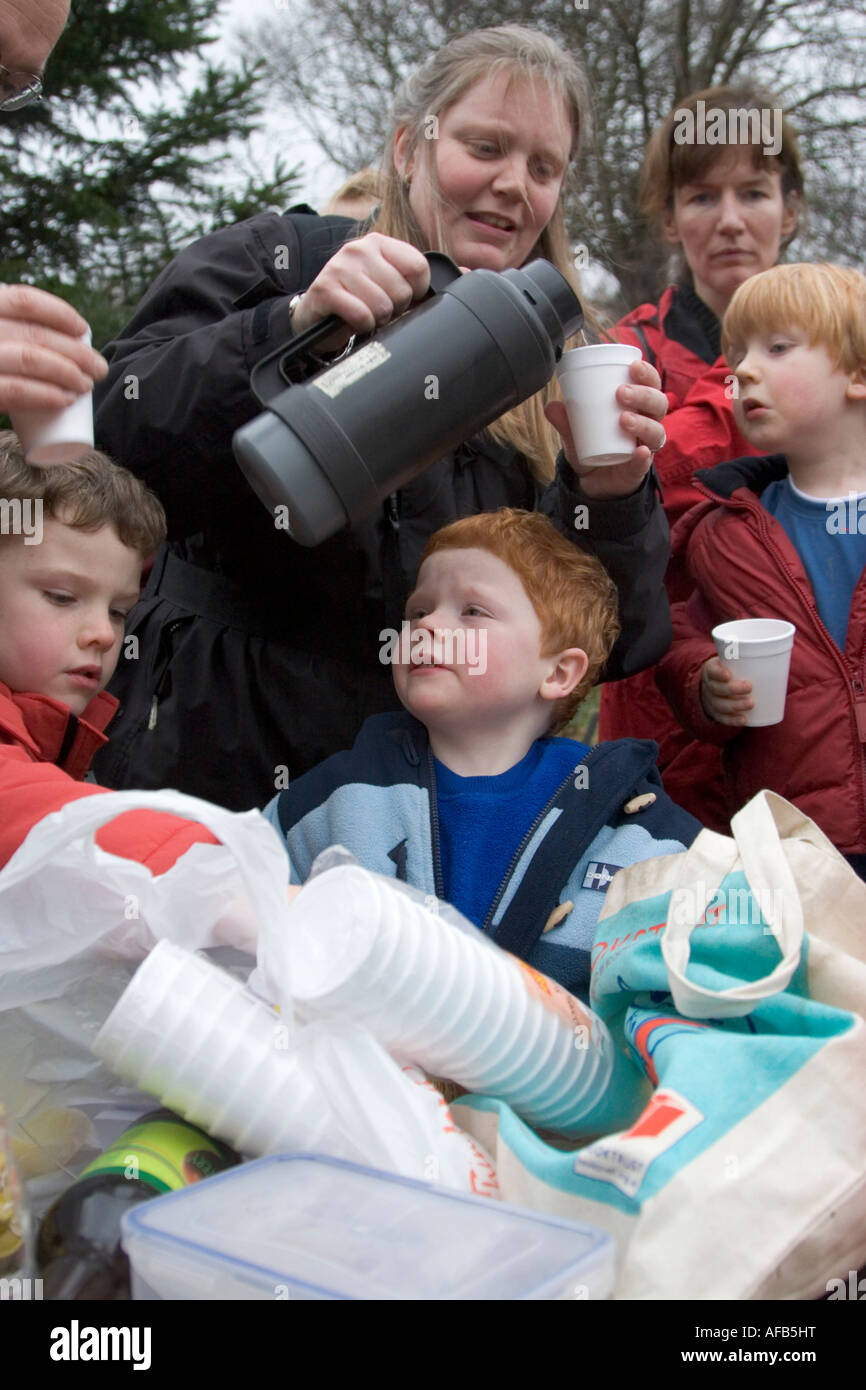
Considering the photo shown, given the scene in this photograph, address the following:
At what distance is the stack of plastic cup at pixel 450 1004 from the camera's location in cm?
104

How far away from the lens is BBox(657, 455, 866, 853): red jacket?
1.99 metres

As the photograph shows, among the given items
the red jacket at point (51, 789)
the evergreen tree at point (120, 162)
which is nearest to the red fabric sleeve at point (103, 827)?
the red jacket at point (51, 789)

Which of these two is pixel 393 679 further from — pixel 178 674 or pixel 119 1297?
pixel 119 1297

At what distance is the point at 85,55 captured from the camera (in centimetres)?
657

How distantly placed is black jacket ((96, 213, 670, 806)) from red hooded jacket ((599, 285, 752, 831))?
39cm

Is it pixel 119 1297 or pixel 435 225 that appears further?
pixel 435 225

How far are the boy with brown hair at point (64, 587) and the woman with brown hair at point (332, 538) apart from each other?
0.10 metres

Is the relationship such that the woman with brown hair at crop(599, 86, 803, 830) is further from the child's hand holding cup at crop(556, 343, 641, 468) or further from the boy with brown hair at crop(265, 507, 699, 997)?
the child's hand holding cup at crop(556, 343, 641, 468)

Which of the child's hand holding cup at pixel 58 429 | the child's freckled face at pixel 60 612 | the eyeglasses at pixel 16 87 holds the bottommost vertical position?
the child's freckled face at pixel 60 612

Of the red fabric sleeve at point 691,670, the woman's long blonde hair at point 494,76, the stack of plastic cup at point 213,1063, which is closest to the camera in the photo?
the stack of plastic cup at point 213,1063

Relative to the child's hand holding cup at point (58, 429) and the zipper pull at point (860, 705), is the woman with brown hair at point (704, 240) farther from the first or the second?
the child's hand holding cup at point (58, 429)

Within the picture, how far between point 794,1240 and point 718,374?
1.88 meters

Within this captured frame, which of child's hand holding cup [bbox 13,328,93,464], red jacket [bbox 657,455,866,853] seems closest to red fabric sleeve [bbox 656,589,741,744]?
red jacket [bbox 657,455,866,853]
